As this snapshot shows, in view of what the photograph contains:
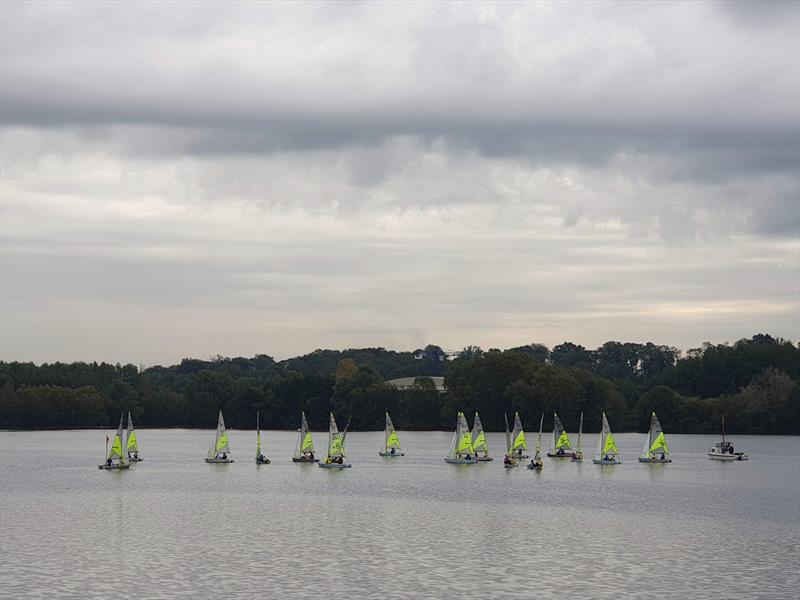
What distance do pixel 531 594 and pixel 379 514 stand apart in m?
33.6

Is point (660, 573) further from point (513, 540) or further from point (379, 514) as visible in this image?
point (379, 514)

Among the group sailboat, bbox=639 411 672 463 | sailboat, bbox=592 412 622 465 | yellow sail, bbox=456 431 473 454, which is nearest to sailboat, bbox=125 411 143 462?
yellow sail, bbox=456 431 473 454

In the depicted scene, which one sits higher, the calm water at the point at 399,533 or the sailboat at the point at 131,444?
the sailboat at the point at 131,444

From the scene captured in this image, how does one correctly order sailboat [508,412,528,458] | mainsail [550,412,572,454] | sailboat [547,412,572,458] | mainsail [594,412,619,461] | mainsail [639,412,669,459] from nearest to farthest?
mainsail [594,412,619,461], mainsail [639,412,669,459], sailboat [508,412,528,458], sailboat [547,412,572,458], mainsail [550,412,572,454]

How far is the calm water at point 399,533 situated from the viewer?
55.7 meters

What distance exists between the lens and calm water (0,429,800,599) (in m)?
55.7

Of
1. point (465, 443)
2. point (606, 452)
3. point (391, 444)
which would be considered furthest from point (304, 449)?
point (606, 452)

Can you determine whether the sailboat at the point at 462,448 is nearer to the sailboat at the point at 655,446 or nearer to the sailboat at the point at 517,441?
the sailboat at the point at 517,441

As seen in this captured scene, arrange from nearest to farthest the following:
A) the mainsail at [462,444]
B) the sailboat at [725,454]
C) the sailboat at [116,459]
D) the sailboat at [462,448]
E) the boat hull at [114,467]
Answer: the boat hull at [114,467]
the sailboat at [116,459]
the sailboat at [462,448]
the mainsail at [462,444]
the sailboat at [725,454]

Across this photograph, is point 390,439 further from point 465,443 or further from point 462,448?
point 462,448

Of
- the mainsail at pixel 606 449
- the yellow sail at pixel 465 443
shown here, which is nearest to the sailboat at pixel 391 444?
the yellow sail at pixel 465 443

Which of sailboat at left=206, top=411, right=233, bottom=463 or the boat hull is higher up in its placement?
sailboat at left=206, top=411, right=233, bottom=463

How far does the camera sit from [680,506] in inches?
3703

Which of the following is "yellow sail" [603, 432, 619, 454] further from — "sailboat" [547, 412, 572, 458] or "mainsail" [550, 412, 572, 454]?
"mainsail" [550, 412, 572, 454]
